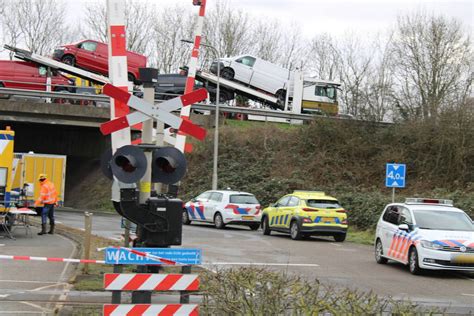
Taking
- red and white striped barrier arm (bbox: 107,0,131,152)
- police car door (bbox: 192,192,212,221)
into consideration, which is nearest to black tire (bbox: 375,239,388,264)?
red and white striped barrier arm (bbox: 107,0,131,152)

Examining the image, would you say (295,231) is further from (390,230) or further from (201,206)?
(390,230)

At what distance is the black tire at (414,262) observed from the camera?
1652cm

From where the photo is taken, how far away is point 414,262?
54.5ft

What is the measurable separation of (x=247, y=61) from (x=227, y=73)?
1302 millimetres

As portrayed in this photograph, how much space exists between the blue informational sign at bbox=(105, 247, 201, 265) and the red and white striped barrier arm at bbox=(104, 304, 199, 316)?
0.44m

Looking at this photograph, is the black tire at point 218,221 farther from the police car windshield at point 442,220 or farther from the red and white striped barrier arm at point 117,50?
the red and white striped barrier arm at point 117,50

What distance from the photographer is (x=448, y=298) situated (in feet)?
43.4

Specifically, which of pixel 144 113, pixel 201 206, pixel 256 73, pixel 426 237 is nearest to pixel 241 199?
pixel 201 206

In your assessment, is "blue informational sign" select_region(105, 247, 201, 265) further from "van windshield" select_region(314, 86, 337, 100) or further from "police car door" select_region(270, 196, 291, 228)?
"van windshield" select_region(314, 86, 337, 100)

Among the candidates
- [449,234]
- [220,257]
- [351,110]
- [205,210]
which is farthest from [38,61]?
[449,234]

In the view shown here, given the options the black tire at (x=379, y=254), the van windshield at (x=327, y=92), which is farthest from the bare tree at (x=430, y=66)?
the black tire at (x=379, y=254)

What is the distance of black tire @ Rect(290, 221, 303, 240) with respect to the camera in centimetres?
2517

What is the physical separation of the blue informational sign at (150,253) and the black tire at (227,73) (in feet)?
119

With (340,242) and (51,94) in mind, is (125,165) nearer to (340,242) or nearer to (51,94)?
(340,242)
